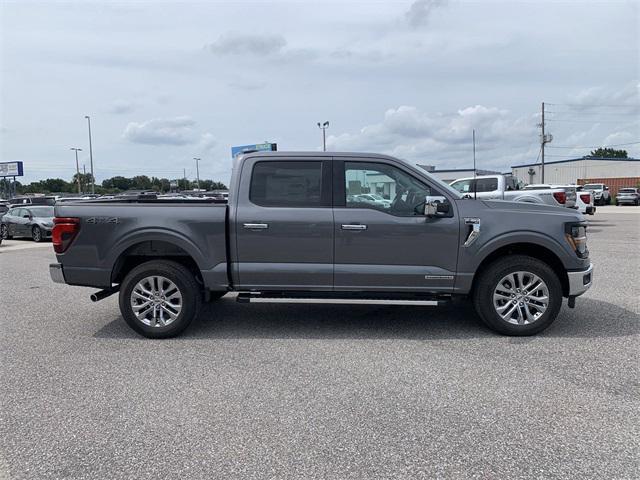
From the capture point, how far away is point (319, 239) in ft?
18.2

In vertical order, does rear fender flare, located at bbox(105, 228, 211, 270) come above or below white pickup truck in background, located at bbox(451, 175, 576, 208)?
below

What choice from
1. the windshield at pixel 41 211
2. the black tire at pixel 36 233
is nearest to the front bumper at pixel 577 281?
the black tire at pixel 36 233

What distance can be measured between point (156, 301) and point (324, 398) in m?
2.53

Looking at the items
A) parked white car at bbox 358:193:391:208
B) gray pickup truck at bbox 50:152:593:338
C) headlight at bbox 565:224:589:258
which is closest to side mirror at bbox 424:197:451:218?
gray pickup truck at bbox 50:152:593:338

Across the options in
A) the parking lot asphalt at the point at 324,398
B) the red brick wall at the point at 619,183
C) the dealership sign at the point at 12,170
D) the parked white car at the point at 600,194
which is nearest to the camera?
the parking lot asphalt at the point at 324,398

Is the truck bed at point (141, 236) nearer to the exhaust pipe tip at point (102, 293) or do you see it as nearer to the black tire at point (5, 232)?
the exhaust pipe tip at point (102, 293)

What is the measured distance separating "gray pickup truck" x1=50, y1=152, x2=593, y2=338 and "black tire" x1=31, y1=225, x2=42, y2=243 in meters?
15.5

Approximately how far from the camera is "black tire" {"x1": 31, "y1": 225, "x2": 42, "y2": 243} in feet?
63.3

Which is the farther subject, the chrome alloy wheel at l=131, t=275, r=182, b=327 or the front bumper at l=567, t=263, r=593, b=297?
the chrome alloy wheel at l=131, t=275, r=182, b=327

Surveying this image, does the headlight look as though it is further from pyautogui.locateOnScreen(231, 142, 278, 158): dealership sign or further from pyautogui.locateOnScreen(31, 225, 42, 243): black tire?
pyautogui.locateOnScreen(31, 225, 42, 243): black tire

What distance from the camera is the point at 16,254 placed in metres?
14.8

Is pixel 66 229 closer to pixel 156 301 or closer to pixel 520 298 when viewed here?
pixel 156 301

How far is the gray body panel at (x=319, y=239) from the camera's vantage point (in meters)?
5.50

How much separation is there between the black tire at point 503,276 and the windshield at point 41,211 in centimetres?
1903
